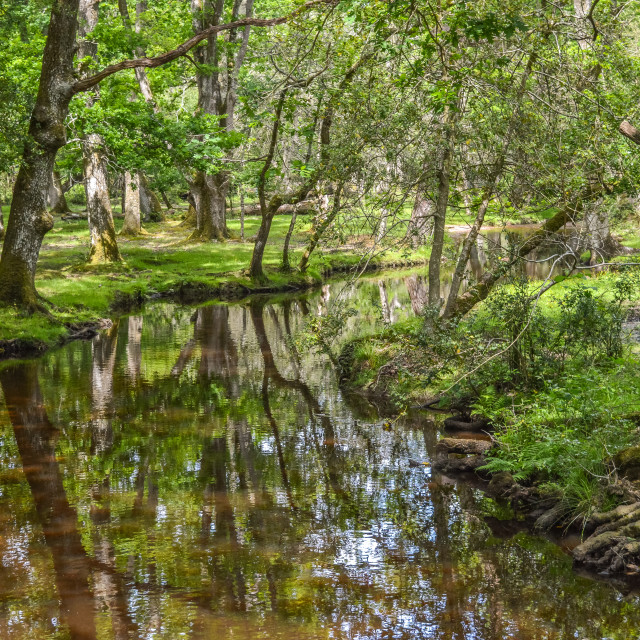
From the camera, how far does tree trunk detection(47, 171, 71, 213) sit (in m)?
48.4

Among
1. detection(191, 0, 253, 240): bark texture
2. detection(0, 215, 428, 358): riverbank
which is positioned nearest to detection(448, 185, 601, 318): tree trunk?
detection(0, 215, 428, 358): riverbank

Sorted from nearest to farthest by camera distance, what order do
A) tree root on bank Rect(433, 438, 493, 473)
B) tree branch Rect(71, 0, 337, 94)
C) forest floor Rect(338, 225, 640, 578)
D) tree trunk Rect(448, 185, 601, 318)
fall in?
forest floor Rect(338, 225, 640, 578) < tree root on bank Rect(433, 438, 493, 473) < tree trunk Rect(448, 185, 601, 318) < tree branch Rect(71, 0, 337, 94)

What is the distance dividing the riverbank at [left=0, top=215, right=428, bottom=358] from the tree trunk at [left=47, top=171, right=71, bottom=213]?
5.01 metres

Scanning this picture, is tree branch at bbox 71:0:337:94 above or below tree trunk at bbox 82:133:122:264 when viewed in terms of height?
above

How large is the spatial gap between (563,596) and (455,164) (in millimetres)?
9917

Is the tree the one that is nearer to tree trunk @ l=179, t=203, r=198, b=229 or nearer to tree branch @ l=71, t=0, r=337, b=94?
tree branch @ l=71, t=0, r=337, b=94

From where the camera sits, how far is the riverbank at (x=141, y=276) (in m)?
21.1

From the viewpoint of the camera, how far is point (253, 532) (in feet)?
29.7

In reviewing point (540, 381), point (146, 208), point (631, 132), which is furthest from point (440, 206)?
point (146, 208)

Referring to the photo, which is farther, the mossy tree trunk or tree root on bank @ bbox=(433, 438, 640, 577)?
the mossy tree trunk

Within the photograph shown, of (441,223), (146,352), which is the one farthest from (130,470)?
(146,352)

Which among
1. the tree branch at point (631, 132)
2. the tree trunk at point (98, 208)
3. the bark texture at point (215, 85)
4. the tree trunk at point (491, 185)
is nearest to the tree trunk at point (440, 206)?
the tree trunk at point (491, 185)

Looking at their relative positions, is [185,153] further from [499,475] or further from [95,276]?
[499,475]

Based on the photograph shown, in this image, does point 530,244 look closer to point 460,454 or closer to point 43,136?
point 460,454
